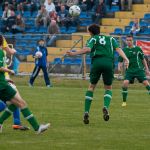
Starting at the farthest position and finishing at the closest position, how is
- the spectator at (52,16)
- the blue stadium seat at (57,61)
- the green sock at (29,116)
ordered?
the spectator at (52,16) < the blue stadium seat at (57,61) < the green sock at (29,116)

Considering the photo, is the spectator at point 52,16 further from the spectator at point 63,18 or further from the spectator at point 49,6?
the spectator at point 49,6

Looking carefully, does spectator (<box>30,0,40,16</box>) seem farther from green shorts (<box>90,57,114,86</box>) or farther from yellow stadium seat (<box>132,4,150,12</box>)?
green shorts (<box>90,57,114,86</box>)

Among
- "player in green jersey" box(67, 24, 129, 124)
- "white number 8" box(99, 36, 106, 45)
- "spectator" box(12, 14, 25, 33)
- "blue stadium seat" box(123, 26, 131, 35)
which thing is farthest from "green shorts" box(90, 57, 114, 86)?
"spectator" box(12, 14, 25, 33)

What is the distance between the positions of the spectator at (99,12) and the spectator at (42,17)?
8.90 feet

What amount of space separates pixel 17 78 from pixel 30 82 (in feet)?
11.1

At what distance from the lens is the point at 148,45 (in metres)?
33.0

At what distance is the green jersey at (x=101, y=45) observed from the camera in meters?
16.1

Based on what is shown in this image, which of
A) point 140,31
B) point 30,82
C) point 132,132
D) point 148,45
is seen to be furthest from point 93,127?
point 140,31

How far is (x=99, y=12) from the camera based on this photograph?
39.1m

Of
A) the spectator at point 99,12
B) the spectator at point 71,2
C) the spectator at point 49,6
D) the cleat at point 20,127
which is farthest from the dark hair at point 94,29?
the spectator at point 71,2

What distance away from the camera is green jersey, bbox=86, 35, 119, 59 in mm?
16078

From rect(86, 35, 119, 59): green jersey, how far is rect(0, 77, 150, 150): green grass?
5.29ft

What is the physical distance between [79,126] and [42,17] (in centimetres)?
2500

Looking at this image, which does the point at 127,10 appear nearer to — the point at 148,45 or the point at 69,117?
the point at 148,45
